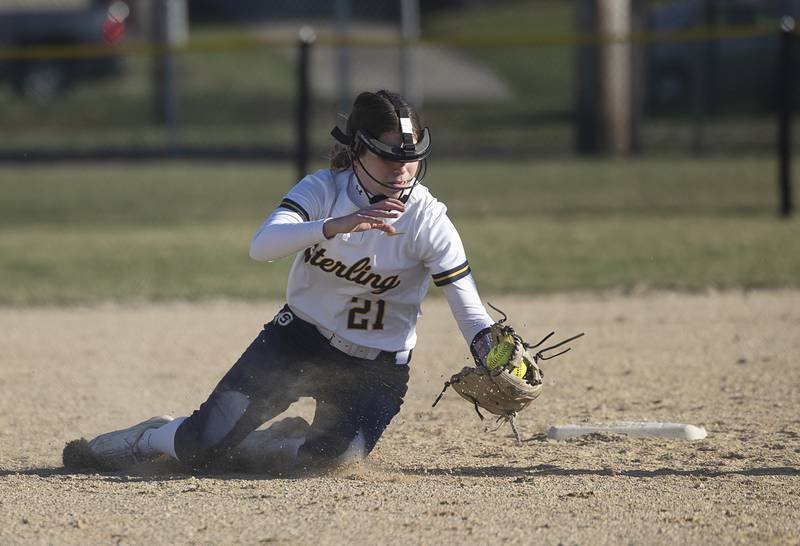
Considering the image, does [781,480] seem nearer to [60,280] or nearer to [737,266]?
[737,266]

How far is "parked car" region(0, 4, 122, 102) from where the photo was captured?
18.2 m

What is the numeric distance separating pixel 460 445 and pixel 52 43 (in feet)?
56.2

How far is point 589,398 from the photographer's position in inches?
205

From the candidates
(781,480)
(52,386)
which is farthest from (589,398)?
(52,386)

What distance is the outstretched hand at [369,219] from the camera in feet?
12.0

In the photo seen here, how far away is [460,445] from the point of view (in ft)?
14.9

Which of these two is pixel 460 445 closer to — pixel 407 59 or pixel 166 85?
pixel 166 85

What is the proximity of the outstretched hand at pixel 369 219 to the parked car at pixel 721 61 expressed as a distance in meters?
13.4

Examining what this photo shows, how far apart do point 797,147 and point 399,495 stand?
42.6 ft

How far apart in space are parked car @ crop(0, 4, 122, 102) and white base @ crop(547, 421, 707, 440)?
15.1 meters

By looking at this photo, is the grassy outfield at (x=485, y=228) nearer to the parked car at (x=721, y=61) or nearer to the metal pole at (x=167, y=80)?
the metal pole at (x=167, y=80)

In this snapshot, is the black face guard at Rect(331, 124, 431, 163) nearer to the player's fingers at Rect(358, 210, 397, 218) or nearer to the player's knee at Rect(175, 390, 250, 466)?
the player's fingers at Rect(358, 210, 397, 218)

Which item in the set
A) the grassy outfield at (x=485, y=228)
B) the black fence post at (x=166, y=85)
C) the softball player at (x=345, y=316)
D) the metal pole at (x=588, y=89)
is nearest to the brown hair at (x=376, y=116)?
the softball player at (x=345, y=316)

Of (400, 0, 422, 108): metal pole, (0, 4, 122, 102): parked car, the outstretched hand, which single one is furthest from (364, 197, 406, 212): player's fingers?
(0, 4, 122, 102): parked car
